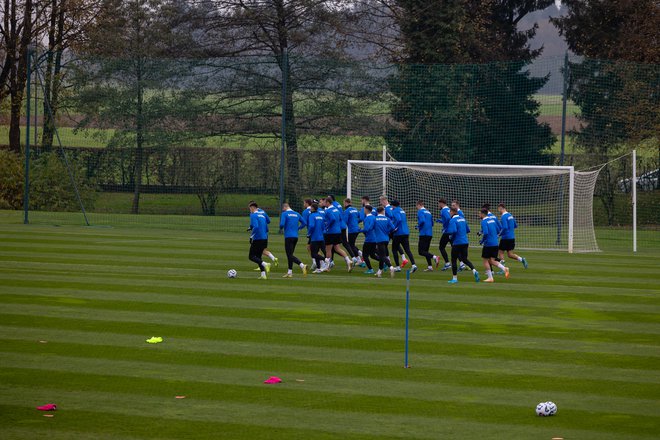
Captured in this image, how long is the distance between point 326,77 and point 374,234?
19021mm

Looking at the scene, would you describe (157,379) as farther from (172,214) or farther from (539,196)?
(172,214)

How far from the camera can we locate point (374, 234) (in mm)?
23422

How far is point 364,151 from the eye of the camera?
42.0 metres

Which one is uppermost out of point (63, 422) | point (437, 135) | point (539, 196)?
point (437, 135)

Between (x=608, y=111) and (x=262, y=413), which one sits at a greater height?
(x=608, y=111)

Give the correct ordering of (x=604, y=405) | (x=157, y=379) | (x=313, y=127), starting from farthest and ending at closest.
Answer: (x=313, y=127), (x=157, y=379), (x=604, y=405)

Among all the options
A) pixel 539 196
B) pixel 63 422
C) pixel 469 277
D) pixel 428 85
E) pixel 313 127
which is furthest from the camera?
pixel 313 127

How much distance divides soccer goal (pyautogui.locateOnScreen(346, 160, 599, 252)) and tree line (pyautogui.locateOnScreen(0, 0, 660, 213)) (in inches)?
82.6

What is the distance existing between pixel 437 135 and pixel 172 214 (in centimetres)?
1196

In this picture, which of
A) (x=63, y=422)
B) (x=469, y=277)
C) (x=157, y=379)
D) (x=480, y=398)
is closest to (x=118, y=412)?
(x=63, y=422)

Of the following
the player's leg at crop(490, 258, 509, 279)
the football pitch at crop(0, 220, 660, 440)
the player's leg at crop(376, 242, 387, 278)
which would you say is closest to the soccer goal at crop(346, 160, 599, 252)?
the player's leg at crop(376, 242, 387, 278)

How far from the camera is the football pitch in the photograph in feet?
33.4

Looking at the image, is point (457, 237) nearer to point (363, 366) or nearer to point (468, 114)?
point (363, 366)

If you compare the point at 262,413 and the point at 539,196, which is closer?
the point at 262,413
